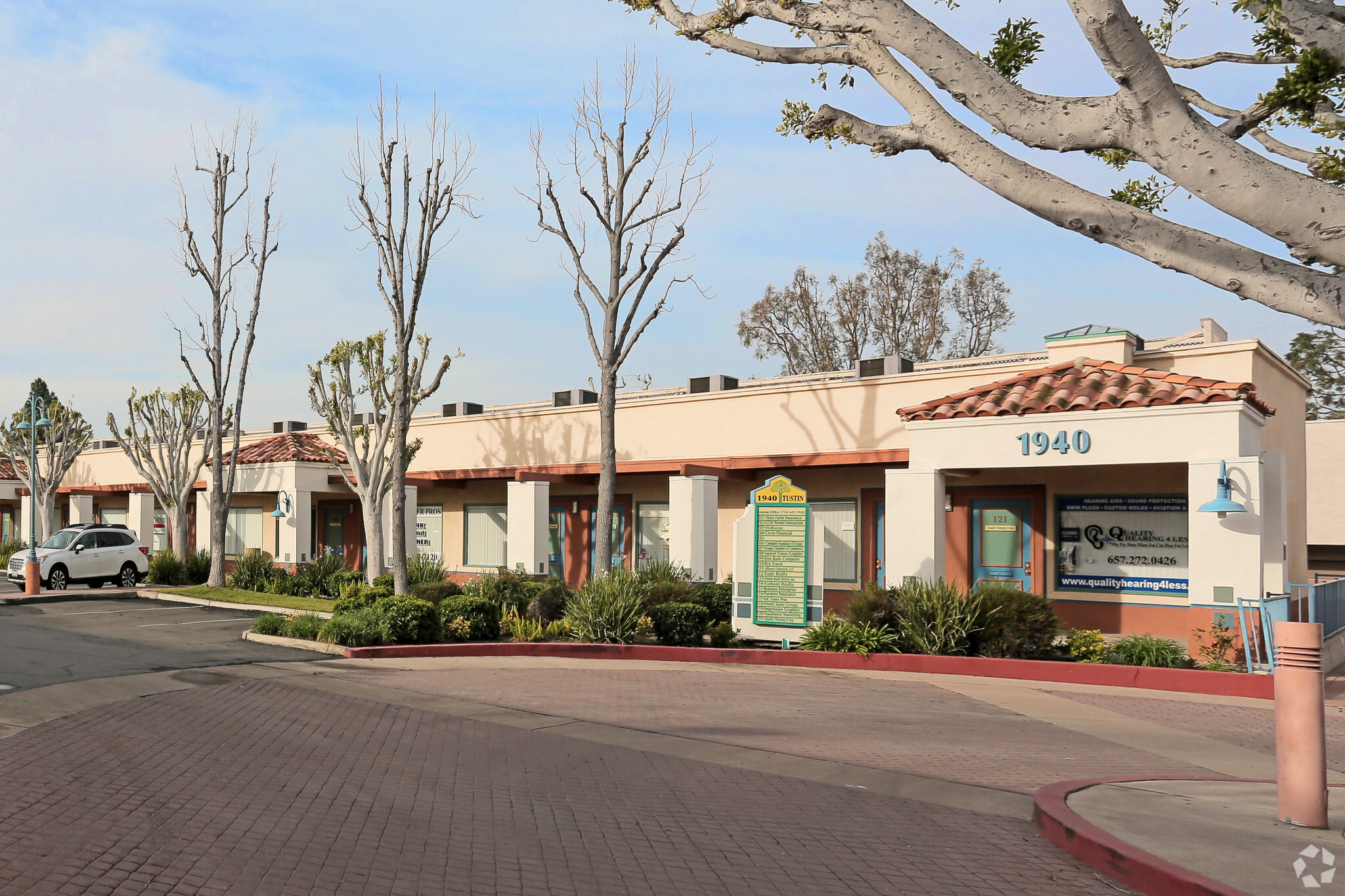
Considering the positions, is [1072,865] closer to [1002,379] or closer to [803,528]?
[803,528]

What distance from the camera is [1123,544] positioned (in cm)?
1848

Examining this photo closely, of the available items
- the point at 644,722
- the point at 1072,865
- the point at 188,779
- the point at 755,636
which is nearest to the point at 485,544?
the point at 755,636

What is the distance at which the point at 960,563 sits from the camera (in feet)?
66.1

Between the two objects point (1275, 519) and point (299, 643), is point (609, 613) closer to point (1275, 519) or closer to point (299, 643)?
point (299, 643)

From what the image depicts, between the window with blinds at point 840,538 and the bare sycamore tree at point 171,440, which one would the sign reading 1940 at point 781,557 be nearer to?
the window with blinds at point 840,538

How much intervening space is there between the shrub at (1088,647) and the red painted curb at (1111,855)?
24.9 ft

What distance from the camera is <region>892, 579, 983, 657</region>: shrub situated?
15.4 meters

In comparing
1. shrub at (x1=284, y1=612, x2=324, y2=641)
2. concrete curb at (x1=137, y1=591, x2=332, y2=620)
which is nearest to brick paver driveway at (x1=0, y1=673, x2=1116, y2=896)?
shrub at (x1=284, y1=612, x2=324, y2=641)

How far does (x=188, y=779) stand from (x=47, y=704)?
4.41m

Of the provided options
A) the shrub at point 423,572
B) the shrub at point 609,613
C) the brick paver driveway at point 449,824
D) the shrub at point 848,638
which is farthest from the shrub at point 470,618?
the brick paver driveway at point 449,824

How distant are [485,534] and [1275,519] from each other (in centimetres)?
1869

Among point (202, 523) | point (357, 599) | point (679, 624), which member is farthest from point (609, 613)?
point (202, 523)

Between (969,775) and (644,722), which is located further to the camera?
(644,722)

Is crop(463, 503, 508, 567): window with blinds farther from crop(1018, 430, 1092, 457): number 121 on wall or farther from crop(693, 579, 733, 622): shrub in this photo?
crop(1018, 430, 1092, 457): number 121 on wall
